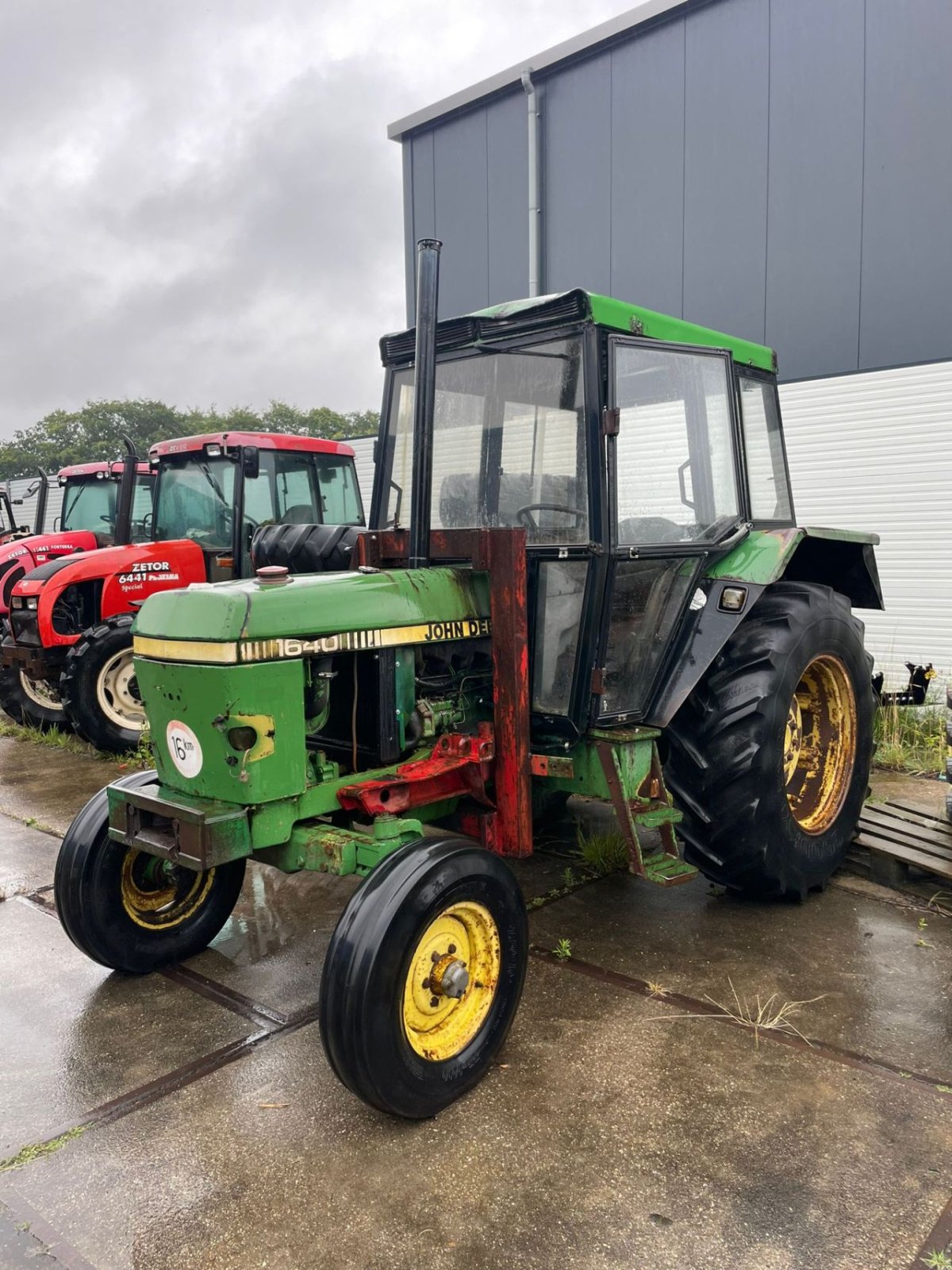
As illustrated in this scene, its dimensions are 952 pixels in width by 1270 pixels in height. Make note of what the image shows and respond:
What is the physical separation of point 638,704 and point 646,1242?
187 centimetres

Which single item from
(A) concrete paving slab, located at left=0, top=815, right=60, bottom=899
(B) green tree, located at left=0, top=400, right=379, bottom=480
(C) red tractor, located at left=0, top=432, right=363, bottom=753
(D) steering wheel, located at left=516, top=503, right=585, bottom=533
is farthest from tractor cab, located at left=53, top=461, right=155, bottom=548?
(B) green tree, located at left=0, top=400, right=379, bottom=480

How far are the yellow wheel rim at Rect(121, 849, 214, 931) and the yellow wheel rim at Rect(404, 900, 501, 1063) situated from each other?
3.57ft

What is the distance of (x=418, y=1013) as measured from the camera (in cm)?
260

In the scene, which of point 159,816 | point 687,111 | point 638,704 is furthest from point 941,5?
point 159,816

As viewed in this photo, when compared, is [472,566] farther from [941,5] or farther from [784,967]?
[941,5]

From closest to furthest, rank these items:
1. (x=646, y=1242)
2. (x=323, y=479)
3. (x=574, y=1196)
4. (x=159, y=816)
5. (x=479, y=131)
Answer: (x=646, y=1242) < (x=574, y=1196) < (x=159, y=816) < (x=323, y=479) < (x=479, y=131)

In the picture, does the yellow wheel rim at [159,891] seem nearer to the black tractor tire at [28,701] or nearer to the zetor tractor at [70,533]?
the zetor tractor at [70,533]

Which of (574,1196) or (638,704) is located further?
(638,704)

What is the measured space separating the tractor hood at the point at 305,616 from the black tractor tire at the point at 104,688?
4105 millimetres

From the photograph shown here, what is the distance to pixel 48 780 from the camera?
6297 mm

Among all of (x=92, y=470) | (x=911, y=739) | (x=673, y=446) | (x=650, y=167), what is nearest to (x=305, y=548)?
(x=673, y=446)

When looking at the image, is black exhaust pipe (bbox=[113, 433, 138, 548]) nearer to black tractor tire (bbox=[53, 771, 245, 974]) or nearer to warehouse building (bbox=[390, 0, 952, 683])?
black tractor tire (bbox=[53, 771, 245, 974])

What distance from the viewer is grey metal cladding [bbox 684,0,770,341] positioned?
10.2 metres

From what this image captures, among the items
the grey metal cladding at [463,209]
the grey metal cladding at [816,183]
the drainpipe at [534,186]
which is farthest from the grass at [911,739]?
the grey metal cladding at [463,209]
